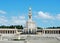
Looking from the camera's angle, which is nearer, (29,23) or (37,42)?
(37,42)

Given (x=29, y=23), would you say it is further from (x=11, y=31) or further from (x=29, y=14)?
(x=11, y=31)

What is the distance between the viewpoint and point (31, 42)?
2797cm

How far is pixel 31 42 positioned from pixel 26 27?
44189 millimetres

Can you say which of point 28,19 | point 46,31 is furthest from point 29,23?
point 46,31

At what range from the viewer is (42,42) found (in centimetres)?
2900

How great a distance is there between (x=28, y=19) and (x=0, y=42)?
44458 millimetres

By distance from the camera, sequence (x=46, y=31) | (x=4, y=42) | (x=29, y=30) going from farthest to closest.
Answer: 1. (x=46, y=31)
2. (x=29, y=30)
3. (x=4, y=42)

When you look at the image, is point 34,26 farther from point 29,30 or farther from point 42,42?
point 42,42

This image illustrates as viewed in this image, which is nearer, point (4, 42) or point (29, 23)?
point (4, 42)

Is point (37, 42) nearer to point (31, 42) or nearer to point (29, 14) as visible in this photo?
point (31, 42)

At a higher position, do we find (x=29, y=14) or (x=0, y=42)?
(x=29, y=14)

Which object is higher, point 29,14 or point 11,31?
point 29,14

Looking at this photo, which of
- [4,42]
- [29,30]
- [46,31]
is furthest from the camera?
[46,31]

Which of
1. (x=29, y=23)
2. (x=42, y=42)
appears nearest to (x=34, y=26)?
(x=29, y=23)
